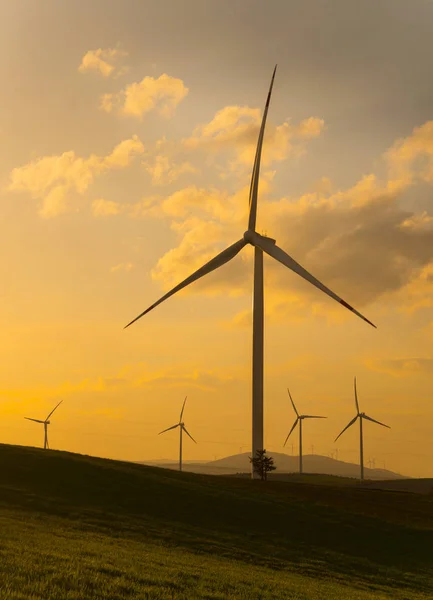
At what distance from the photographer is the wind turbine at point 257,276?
88.3 meters

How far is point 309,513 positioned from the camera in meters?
64.1

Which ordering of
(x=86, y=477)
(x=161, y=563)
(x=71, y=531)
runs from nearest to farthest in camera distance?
(x=161, y=563), (x=71, y=531), (x=86, y=477)

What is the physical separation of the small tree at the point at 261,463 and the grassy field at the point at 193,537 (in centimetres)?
382

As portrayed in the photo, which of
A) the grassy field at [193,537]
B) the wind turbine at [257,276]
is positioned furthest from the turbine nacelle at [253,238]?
the grassy field at [193,537]

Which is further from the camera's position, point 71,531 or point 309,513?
point 309,513

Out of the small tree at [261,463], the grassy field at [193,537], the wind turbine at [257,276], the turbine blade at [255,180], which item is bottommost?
the grassy field at [193,537]

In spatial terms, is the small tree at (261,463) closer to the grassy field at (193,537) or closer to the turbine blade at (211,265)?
the grassy field at (193,537)

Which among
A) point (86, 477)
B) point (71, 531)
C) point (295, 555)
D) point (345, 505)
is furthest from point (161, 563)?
point (345, 505)

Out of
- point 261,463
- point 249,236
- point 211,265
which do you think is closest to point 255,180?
point 249,236

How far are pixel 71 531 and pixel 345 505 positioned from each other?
41.8 m

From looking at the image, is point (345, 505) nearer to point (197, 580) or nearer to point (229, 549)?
point (229, 549)

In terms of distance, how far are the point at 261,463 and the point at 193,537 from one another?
4949cm

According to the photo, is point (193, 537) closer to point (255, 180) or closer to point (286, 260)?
point (286, 260)

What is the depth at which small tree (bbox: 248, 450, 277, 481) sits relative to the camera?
9275 centimetres
